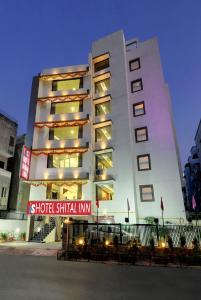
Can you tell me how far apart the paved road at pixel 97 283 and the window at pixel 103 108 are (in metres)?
22.7

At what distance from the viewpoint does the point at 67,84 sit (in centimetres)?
3231

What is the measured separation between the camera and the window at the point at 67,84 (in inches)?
1235

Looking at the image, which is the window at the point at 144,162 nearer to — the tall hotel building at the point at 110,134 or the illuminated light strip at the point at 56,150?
the tall hotel building at the point at 110,134

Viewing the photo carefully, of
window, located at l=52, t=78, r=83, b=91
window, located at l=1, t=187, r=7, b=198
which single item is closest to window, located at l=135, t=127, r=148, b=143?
window, located at l=52, t=78, r=83, b=91

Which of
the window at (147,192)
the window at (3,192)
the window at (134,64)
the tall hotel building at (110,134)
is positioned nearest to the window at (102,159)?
the tall hotel building at (110,134)

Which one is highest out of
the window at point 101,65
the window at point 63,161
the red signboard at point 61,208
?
the window at point 101,65

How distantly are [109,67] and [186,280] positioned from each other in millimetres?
28512

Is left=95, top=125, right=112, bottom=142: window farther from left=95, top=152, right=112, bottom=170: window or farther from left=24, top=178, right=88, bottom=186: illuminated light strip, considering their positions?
left=24, top=178, right=88, bottom=186: illuminated light strip

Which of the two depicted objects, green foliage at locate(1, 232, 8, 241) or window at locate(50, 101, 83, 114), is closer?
green foliage at locate(1, 232, 8, 241)

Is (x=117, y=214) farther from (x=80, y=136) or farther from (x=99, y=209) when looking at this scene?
(x=80, y=136)

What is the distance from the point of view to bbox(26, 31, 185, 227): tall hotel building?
24.1m

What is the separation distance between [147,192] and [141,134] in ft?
24.8

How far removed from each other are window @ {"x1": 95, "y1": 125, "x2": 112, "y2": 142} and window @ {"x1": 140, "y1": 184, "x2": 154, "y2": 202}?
902 cm

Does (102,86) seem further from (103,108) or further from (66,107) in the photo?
(66,107)
